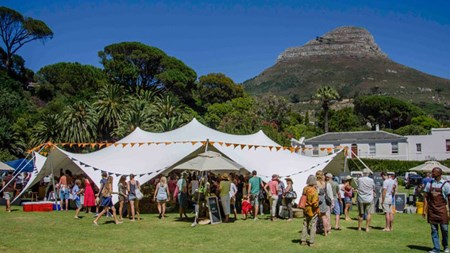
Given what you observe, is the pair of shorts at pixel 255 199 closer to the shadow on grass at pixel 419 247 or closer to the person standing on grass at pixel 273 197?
the person standing on grass at pixel 273 197

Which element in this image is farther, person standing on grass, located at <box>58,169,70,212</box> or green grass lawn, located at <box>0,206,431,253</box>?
person standing on grass, located at <box>58,169,70,212</box>

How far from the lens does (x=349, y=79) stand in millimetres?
155625

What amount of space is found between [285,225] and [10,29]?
68310 mm

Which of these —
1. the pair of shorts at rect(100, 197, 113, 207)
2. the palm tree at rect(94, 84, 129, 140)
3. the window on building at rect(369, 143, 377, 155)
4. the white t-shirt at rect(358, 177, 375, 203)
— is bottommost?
the pair of shorts at rect(100, 197, 113, 207)

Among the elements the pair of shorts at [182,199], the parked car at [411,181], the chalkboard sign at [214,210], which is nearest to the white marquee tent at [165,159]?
the pair of shorts at [182,199]

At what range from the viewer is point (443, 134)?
52.3m

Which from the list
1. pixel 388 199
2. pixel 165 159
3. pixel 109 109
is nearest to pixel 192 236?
pixel 388 199

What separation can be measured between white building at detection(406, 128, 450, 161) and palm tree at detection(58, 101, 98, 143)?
34.2 meters

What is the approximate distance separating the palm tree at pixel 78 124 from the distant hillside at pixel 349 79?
89869mm

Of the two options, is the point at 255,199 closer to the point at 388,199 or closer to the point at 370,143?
the point at 388,199

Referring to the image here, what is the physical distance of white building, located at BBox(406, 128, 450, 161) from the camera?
2053 inches

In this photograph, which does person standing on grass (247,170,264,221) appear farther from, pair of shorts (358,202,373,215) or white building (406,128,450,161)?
white building (406,128,450,161)

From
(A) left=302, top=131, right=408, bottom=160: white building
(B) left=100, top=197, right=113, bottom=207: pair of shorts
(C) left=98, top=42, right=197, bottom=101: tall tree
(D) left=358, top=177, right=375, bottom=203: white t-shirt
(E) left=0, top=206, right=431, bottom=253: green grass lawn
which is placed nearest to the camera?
(E) left=0, top=206, right=431, bottom=253: green grass lawn

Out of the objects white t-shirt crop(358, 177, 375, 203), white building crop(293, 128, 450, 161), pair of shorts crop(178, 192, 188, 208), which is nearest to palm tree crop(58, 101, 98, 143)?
white building crop(293, 128, 450, 161)
